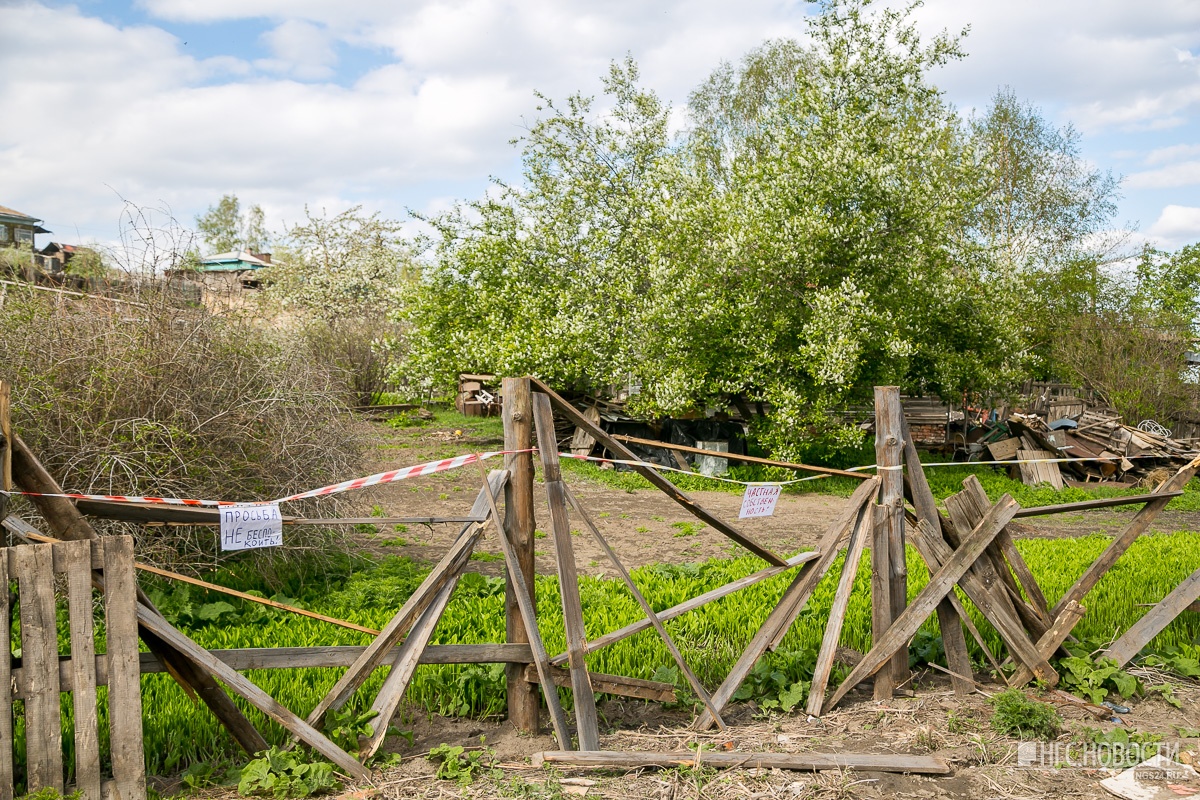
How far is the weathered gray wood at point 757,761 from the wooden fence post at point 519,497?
51 cm

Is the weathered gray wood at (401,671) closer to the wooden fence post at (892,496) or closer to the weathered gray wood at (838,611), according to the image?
the weathered gray wood at (838,611)

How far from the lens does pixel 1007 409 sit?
2003cm

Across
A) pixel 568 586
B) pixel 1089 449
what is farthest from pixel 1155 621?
pixel 1089 449

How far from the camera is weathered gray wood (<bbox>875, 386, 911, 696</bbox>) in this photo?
509cm

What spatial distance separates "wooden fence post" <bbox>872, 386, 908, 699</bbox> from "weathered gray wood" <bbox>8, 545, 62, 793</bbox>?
406cm

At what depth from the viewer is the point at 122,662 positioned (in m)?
3.47

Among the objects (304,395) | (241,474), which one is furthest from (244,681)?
(304,395)

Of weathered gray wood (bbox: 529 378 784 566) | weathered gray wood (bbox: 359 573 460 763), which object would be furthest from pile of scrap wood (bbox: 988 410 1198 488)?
weathered gray wood (bbox: 359 573 460 763)

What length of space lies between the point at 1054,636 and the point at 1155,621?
0.80 m

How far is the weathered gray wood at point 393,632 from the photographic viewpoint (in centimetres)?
391

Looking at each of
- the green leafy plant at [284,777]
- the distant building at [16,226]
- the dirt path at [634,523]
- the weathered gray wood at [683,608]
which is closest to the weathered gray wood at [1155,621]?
the weathered gray wood at [683,608]

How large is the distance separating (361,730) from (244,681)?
64cm

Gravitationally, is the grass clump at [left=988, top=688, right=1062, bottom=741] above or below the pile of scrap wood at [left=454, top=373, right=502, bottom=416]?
below

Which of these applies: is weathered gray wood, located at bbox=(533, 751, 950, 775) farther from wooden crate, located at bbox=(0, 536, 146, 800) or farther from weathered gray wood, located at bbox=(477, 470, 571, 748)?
wooden crate, located at bbox=(0, 536, 146, 800)
